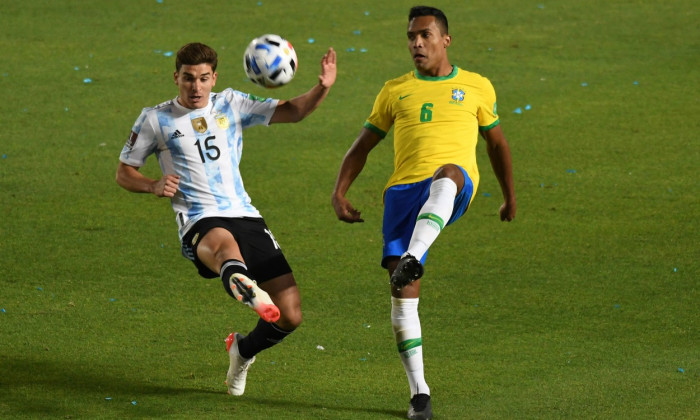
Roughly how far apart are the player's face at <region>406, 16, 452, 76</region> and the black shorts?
125 centimetres

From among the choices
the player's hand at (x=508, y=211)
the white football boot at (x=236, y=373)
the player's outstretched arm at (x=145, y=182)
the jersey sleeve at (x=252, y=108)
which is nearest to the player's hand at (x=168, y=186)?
the player's outstretched arm at (x=145, y=182)

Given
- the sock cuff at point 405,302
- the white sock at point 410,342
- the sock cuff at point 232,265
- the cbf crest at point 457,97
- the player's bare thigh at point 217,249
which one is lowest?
the white sock at point 410,342

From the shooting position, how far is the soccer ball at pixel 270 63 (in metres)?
6.17

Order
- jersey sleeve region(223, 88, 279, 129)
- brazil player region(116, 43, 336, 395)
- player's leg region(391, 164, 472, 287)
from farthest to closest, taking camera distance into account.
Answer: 1. jersey sleeve region(223, 88, 279, 129)
2. brazil player region(116, 43, 336, 395)
3. player's leg region(391, 164, 472, 287)

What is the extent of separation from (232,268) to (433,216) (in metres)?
1.02

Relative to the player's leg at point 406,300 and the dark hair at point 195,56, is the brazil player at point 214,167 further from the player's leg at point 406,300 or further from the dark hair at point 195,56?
the player's leg at point 406,300

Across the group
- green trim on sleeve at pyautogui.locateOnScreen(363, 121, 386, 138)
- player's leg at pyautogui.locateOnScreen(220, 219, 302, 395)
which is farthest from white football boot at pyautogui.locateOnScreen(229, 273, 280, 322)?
green trim on sleeve at pyautogui.locateOnScreen(363, 121, 386, 138)

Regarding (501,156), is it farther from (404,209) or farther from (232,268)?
(232,268)

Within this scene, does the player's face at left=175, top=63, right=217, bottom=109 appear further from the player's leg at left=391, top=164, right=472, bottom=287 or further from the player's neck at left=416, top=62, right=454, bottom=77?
the player's leg at left=391, top=164, right=472, bottom=287

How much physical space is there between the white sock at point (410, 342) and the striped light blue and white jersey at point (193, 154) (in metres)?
1.03

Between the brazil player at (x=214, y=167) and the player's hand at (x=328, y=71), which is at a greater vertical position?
the player's hand at (x=328, y=71)

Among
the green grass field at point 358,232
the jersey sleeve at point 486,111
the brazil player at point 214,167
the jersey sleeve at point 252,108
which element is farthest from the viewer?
the green grass field at point 358,232

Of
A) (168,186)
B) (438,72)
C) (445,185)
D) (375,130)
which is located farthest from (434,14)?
(168,186)

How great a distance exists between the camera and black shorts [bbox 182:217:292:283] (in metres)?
5.89
